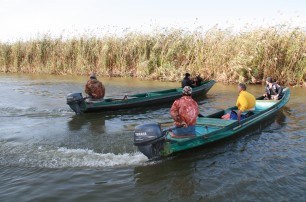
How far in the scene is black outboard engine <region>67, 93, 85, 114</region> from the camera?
40.1 ft

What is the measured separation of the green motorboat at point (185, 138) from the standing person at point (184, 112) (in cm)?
23

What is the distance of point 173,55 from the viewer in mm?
23125

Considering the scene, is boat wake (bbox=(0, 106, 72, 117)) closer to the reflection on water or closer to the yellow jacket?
the reflection on water

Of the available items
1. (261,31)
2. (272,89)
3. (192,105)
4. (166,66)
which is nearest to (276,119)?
(272,89)

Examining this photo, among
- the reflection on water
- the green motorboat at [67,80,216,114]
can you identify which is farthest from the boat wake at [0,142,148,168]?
the green motorboat at [67,80,216,114]

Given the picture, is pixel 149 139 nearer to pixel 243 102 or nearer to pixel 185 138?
pixel 185 138

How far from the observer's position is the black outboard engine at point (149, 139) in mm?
7145

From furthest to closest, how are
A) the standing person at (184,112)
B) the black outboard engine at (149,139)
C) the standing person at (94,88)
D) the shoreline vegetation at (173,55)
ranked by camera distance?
the shoreline vegetation at (173,55), the standing person at (94,88), the standing person at (184,112), the black outboard engine at (149,139)

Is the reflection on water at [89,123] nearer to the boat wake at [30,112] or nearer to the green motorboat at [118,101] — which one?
the green motorboat at [118,101]

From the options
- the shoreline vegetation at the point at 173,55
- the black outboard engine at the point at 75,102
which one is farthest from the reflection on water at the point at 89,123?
the shoreline vegetation at the point at 173,55

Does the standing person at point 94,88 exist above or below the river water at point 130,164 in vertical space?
above

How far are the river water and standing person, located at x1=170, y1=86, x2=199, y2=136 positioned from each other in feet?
1.94

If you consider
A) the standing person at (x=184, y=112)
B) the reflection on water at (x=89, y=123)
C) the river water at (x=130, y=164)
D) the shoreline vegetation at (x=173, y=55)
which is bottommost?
the river water at (x=130, y=164)

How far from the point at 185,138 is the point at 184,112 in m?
0.61
